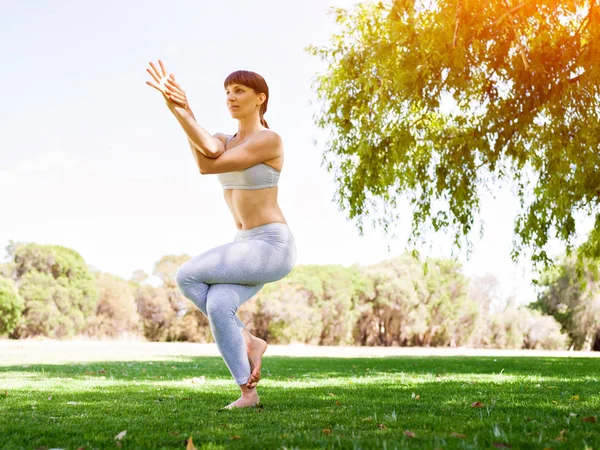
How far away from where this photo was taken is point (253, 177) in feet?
14.8

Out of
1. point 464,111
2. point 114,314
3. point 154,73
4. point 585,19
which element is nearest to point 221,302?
point 154,73

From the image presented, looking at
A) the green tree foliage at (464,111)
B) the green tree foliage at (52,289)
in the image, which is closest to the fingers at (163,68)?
the green tree foliage at (464,111)

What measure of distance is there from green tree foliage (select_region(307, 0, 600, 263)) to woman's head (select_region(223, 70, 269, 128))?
21.6 ft

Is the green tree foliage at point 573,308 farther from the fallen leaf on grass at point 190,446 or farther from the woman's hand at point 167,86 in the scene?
the fallen leaf on grass at point 190,446

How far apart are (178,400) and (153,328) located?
5996cm

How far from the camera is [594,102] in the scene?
429 inches

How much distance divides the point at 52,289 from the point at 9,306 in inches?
210

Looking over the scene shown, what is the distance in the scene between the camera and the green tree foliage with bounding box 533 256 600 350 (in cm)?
4506

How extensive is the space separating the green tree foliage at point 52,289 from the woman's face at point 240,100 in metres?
56.0

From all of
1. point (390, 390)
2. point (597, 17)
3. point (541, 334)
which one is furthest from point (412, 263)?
point (390, 390)

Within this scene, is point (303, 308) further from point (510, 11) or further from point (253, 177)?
point (253, 177)

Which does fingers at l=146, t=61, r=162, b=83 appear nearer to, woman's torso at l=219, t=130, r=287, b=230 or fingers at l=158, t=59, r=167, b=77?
fingers at l=158, t=59, r=167, b=77

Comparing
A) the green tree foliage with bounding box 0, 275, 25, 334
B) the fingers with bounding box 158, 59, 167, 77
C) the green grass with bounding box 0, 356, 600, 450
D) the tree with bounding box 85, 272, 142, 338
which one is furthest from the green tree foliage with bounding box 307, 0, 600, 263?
the tree with bounding box 85, 272, 142, 338

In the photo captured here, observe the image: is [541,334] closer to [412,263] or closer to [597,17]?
[412,263]
